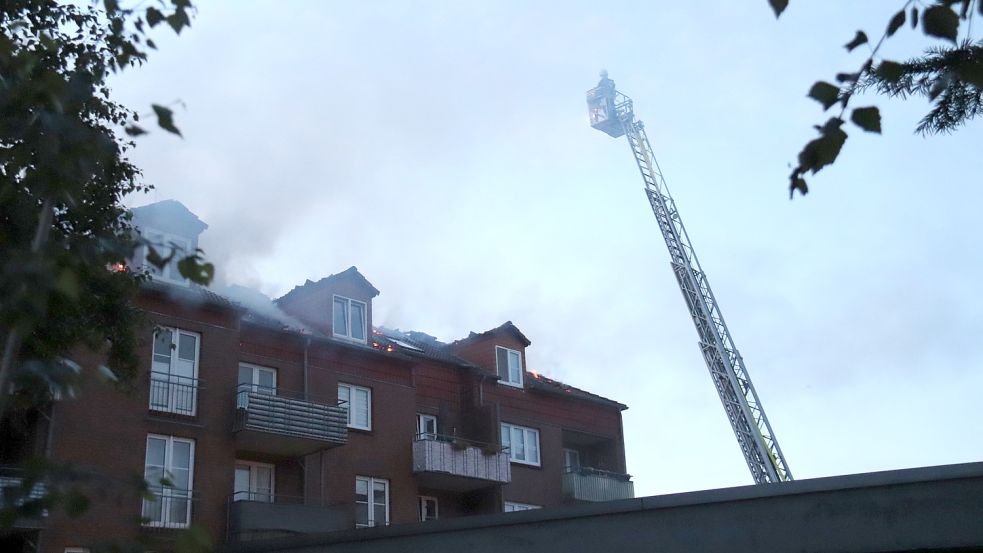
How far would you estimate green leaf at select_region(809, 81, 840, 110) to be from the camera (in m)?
4.33

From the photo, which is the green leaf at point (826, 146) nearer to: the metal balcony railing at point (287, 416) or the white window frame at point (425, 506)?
the metal balcony railing at point (287, 416)

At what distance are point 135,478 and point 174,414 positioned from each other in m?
22.9

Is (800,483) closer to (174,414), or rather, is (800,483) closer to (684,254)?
(174,414)

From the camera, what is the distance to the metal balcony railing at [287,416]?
87.8 ft

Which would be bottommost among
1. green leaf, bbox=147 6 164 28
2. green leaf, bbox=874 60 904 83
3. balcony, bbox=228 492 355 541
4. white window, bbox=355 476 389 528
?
green leaf, bbox=874 60 904 83

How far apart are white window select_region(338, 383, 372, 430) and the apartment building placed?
41mm

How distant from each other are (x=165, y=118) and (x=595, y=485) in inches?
1343

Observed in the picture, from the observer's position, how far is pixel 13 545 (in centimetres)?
2369

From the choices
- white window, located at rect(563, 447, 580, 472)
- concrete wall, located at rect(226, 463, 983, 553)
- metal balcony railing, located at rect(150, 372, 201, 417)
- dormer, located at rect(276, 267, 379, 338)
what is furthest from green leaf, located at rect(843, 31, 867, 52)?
white window, located at rect(563, 447, 580, 472)

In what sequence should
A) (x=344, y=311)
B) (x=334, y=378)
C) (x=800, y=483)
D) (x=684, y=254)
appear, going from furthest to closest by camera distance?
(x=684, y=254)
(x=344, y=311)
(x=334, y=378)
(x=800, y=483)

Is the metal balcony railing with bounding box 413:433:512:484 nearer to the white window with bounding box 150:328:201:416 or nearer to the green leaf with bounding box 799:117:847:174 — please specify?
the white window with bounding box 150:328:201:416

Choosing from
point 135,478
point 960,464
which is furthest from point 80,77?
point 960,464

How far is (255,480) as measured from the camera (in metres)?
28.7

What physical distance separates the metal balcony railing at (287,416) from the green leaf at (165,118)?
23062 millimetres
